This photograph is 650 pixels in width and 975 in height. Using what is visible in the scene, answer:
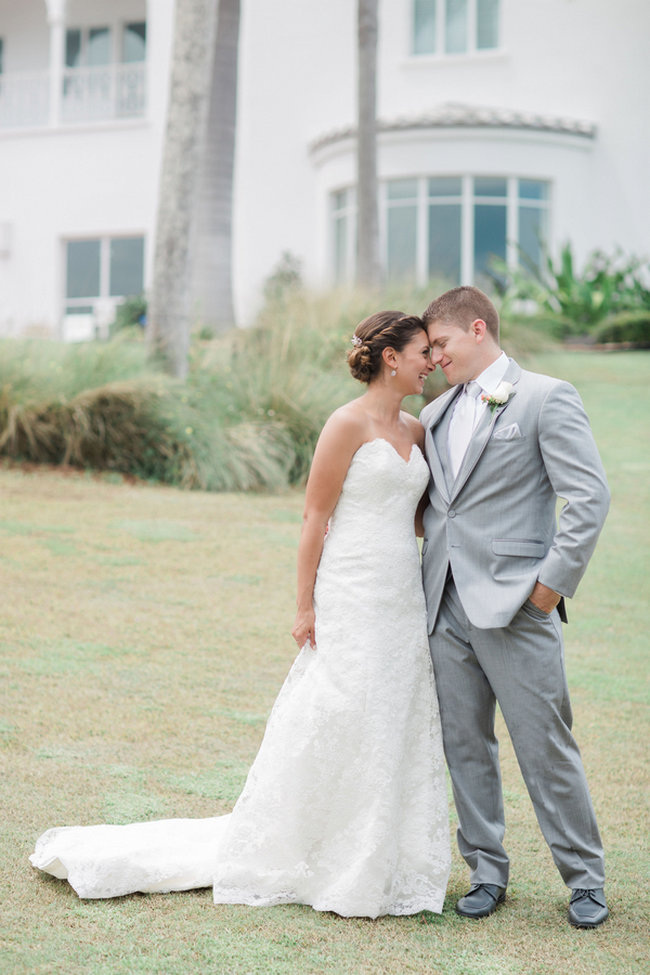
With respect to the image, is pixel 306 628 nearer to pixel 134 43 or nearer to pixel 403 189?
pixel 403 189

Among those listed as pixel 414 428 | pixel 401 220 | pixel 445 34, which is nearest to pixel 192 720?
pixel 414 428

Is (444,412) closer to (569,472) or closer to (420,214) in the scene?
(569,472)

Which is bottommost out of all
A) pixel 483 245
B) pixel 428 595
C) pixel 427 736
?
pixel 427 736

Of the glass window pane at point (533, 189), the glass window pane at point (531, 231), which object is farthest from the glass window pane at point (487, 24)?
the glass window pane at point (531, 231)

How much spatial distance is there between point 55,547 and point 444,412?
14.8 feet

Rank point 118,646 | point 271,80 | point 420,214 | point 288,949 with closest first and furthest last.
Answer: point 288,949, point 118,646, point 420,214, point 271,80

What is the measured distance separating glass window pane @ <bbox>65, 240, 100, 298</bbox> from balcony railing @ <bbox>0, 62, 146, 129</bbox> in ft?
8.14

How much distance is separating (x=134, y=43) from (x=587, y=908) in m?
23.0

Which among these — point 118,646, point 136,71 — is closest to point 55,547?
point 118,646

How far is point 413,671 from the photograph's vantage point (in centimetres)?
356

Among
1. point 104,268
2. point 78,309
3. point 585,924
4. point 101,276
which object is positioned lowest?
point 585,924

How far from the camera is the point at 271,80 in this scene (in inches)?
852

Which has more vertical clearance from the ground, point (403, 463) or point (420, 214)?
point (420, 214)

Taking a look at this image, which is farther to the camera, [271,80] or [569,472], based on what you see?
[271,80]
